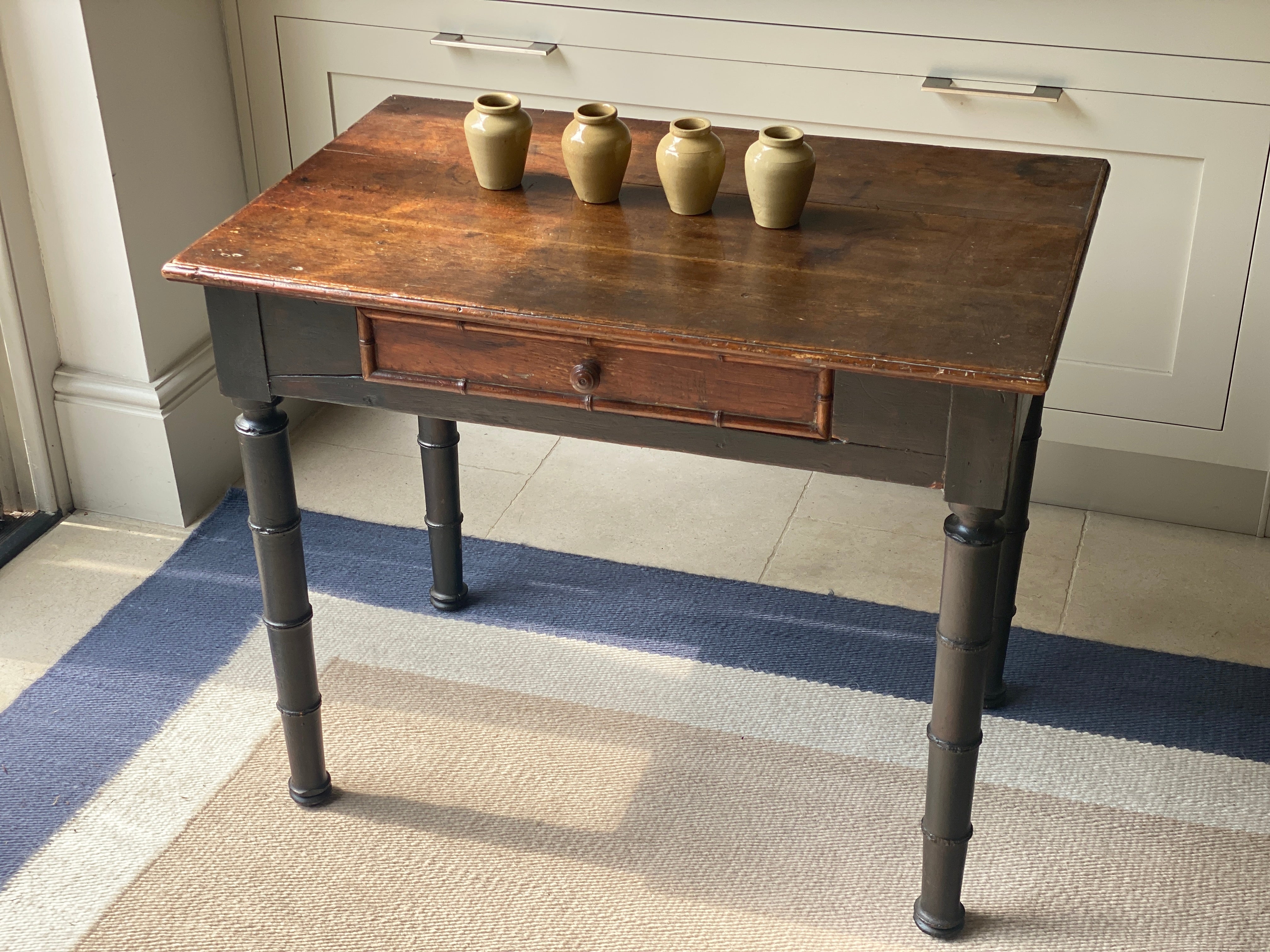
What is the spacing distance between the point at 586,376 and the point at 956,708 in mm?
597

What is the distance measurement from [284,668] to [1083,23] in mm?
1673

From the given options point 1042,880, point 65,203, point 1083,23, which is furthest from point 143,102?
point 1042,880

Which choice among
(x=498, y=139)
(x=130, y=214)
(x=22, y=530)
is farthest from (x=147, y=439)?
(x=498, y=139)

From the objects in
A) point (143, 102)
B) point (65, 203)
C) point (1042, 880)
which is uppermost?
point (143, 102)

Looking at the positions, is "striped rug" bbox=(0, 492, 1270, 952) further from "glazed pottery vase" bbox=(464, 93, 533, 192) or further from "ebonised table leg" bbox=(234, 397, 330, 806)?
"glazed pottery vase" bbox=(464, 93, 533, 192)

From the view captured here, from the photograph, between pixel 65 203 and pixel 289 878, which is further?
pixel 65 203

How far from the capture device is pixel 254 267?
159 centimetres

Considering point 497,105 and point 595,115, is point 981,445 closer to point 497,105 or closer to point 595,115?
point 595,115

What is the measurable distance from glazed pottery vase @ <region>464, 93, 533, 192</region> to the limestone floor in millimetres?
987

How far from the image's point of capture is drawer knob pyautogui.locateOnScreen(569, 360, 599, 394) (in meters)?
1.53

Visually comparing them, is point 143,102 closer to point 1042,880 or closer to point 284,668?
point 284,668

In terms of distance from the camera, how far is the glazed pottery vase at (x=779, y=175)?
64.5 inches

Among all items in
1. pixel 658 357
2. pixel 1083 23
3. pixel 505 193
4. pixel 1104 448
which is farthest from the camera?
pixel 1104 448

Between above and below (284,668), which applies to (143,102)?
above
